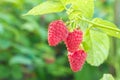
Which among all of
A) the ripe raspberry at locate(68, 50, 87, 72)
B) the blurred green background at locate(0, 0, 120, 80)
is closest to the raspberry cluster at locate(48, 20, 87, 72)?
the ripe raspberry at locate(68, 50, 87, 72)

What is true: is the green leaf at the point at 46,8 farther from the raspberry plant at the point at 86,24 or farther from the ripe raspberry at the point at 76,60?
the ripe raspberry at the point at 76,60

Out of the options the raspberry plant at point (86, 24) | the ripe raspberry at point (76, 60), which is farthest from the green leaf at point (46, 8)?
the ripe raspberry at point (76, 60)

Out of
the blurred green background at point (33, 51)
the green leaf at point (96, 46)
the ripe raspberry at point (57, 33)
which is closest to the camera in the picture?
the ripe raspberry at point (57, 33)

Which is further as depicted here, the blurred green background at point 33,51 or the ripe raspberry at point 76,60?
the blurred green background at point 33,51

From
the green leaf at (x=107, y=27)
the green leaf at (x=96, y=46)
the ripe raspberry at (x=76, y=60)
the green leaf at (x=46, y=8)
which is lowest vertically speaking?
the green leaf at (x=96, y=46)

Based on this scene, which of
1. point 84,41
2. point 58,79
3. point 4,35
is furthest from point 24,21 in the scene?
point 84,41

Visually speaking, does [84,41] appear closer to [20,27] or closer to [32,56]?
[32,56]

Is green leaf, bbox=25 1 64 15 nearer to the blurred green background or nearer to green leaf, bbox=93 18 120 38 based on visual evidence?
green leaf, bbox=93 18 120 38

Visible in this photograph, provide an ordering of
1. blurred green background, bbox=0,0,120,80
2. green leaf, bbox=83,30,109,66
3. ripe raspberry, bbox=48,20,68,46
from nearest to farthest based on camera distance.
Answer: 1. ripe raspberry, bbox=48,20,68,46
2. green leaf, bbox=83,30,109,66
3. blurred green background, bbox=0,0,120,80
